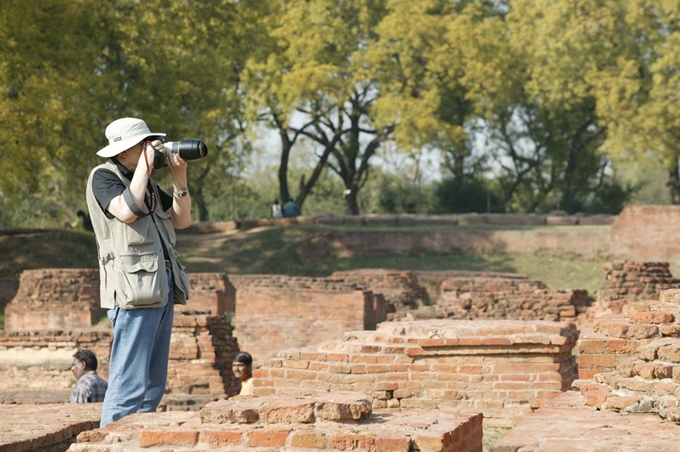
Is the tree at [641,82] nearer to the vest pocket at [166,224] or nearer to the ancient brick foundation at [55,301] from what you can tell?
the ancient brick foundation at [55,301]

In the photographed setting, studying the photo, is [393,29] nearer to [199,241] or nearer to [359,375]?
[199,241]

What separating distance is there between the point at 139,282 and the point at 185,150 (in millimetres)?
571

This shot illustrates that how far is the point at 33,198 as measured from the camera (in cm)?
3631

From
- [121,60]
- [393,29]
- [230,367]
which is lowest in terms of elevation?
[230,367]

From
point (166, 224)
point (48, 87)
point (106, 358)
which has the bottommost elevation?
point (106, 358)

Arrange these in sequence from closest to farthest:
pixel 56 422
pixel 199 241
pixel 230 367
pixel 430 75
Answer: pixel 56 422 < pixel 230 367 < pixel 199 241 < pixel 430 75

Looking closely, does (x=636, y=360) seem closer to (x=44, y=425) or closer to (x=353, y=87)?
(x=44, y=425)

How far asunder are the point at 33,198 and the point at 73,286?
19.0 m

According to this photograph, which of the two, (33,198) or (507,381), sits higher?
(33,198)

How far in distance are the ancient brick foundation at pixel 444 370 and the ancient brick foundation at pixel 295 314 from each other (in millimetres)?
A: 7899

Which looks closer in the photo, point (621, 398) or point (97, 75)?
point (621, 398)

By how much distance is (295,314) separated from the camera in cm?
1592

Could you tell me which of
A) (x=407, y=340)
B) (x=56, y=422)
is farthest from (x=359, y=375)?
(x=56, y=422)

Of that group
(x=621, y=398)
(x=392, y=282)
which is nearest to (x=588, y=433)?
(x=621, y=398)
